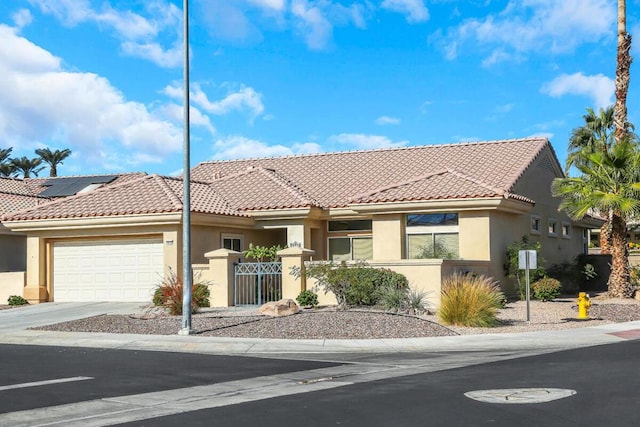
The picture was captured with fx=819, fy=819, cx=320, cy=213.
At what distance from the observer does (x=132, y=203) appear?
29.4 meters

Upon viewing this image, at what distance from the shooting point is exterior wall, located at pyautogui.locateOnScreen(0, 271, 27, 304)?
3030cm

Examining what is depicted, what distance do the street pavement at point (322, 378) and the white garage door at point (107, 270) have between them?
7511 millimetres

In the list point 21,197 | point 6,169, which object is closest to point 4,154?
point 6,169

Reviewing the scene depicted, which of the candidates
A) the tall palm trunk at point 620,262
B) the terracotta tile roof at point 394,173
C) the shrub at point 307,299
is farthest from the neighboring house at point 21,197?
the tall palm trunk at point 620,262

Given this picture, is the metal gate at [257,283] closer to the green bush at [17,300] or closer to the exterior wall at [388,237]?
the exterior wall at [388,237]

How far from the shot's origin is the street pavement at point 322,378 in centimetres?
986

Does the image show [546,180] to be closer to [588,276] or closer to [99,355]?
[588,276]

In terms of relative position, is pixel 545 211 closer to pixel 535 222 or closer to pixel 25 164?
pixel 535 222

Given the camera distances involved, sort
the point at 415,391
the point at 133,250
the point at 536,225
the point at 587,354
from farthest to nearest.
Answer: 1. the point at 536,225
2. the point at 133,250
3. the point at 587,354
4. the point at 415,391

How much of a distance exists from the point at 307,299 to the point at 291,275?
1.02 meters

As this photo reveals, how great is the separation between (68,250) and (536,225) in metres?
18.5

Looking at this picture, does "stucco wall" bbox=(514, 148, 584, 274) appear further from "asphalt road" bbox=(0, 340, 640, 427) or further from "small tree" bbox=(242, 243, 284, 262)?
"asphalt road" bbox=(0, 340, 640, 427)

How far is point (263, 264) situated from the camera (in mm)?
26797

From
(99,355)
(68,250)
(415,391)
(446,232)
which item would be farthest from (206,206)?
(415,391)
